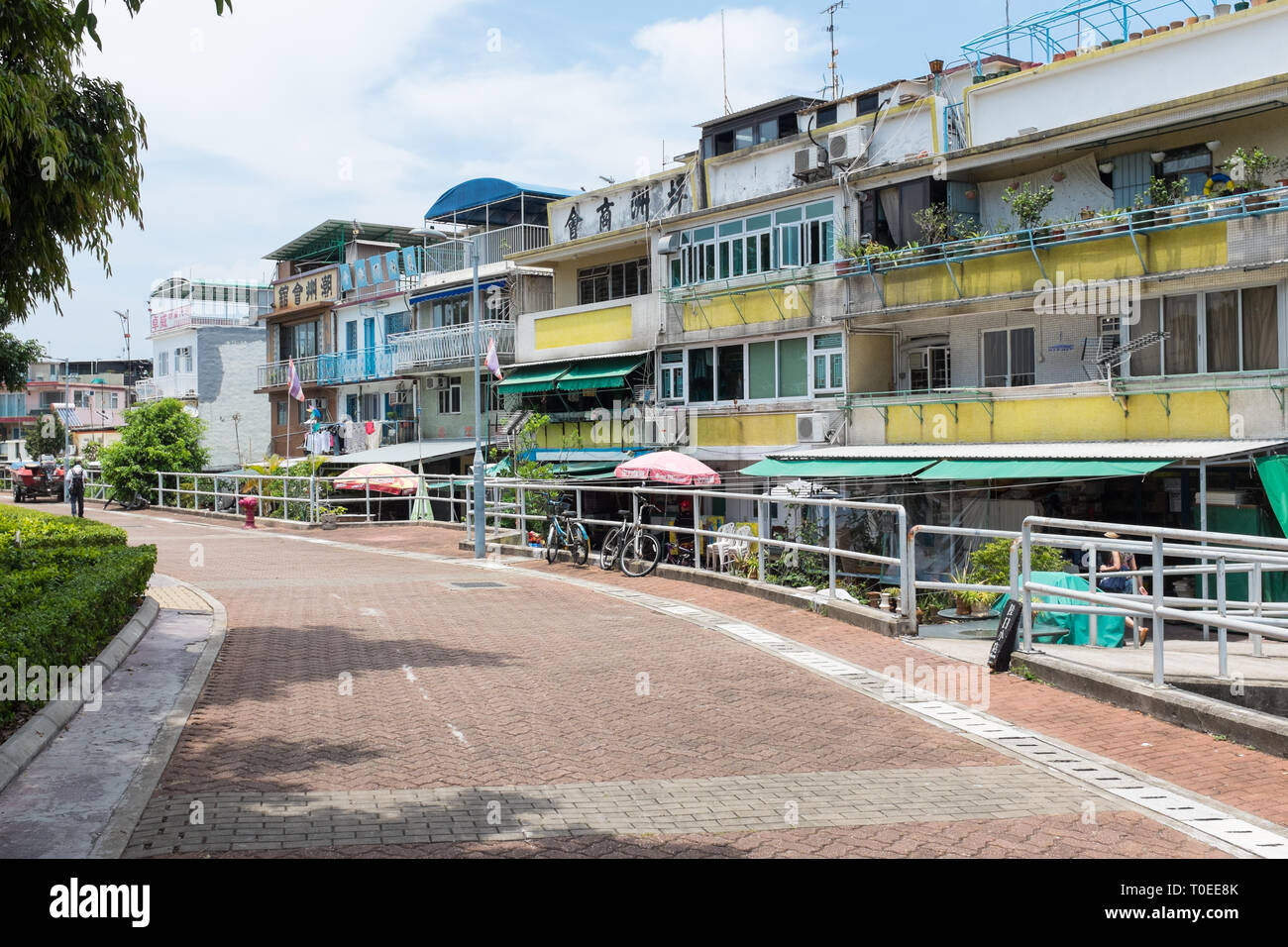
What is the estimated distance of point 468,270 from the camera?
132 ft

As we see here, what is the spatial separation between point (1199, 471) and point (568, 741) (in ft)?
50.5

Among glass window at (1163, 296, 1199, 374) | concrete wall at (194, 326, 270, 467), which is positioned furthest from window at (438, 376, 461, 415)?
glass window at (1163, 296, 1199, 374)

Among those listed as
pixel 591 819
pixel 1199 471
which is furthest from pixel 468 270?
pixel 591 819

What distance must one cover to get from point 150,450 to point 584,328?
16477 mm

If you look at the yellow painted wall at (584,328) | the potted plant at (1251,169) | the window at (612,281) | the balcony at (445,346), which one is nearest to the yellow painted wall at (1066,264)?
the potted plant at (1251,169)

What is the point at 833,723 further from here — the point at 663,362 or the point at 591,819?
the point at 663,362

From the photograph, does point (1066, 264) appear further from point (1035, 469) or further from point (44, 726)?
point (44, 726)

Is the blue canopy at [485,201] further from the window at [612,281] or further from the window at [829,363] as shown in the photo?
the window at [829,363]

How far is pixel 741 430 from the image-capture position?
28906 millimetres

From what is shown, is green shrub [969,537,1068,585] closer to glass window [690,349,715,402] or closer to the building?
glass window [690,349,715,402]

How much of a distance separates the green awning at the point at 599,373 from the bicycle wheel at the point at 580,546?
1197 cm

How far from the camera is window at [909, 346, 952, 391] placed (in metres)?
26.2

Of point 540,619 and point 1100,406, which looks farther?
point 1100,406
